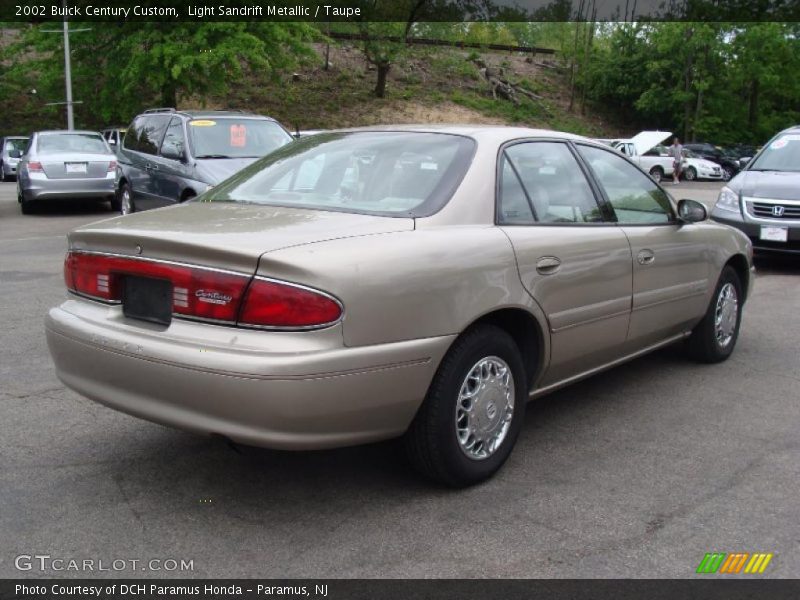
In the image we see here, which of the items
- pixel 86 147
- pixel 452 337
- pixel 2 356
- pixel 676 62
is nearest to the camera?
pixel 452 337

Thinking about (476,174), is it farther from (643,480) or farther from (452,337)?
(643,480)

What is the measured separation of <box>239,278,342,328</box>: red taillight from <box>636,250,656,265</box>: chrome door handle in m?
2.22

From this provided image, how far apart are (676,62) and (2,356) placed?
142ft

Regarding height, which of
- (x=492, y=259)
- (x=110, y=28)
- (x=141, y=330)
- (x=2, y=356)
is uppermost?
(x=110, y=28)

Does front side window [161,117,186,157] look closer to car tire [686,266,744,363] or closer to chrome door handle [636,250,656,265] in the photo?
car tire [686,266,744,363]

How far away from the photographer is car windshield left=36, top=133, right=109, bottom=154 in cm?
1577

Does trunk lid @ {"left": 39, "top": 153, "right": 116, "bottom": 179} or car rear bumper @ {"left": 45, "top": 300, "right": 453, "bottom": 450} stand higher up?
car rear bumper @ {"left": 45, "top": 300, "right": 453, "bottom": 450}

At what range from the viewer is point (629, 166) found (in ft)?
16.9

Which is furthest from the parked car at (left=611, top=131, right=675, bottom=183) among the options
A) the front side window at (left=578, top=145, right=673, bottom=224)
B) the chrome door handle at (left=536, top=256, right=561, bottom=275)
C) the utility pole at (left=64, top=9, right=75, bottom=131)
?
the chrome door handle at (left=536, top=256, right=561, bottom=275)

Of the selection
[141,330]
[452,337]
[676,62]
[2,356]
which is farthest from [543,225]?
[676,62]

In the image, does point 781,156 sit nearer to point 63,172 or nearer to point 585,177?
point 585,177

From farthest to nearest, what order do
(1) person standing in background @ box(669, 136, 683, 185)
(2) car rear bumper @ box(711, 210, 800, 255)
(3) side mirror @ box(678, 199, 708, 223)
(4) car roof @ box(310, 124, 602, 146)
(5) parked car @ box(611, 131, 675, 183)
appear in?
(5) parked car @ box(611, 131, 675, 183) < (1) person standing in background @ box(669, 136, 683, 185) < (2) car rear bumper @ box(711, 210, 800, 255) < (3) side mirror @ box(678, 199, 708, 223) < (4) car roof @ box(310, 124, 602, 146)

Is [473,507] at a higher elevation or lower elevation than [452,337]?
lower

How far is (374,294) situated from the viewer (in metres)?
3.21
